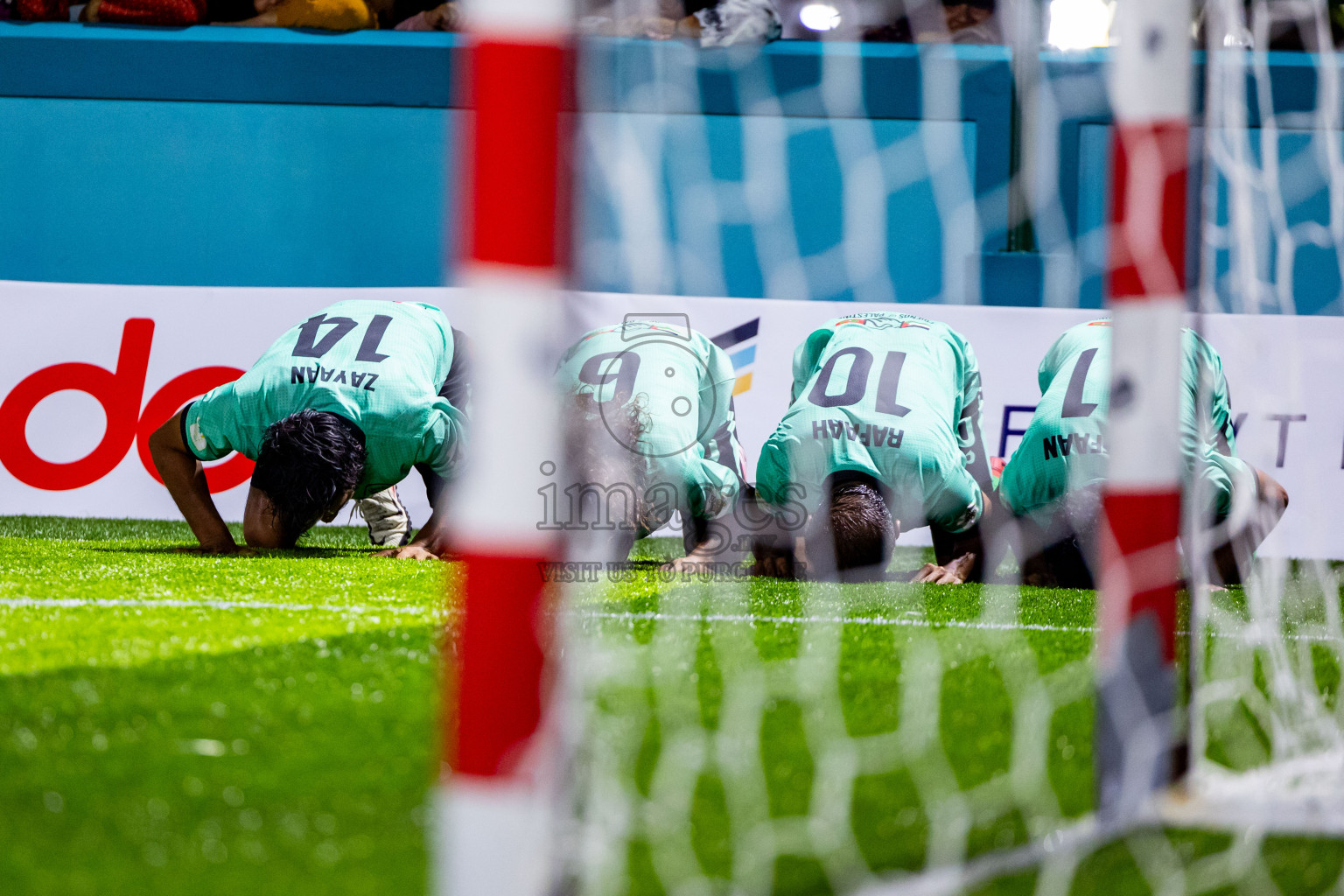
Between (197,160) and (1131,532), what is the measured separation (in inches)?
232

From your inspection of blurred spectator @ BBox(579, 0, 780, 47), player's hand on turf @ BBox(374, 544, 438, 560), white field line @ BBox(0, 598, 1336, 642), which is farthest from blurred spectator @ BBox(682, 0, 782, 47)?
white field line @ BBox(0, 598, 1336, 642)

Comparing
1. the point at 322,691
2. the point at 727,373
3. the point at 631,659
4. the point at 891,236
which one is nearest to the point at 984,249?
the point at 891,236

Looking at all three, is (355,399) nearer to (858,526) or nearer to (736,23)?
(858,526)

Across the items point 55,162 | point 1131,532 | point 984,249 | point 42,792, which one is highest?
point 55,162

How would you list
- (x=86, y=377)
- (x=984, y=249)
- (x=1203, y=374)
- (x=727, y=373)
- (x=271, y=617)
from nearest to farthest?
1. (x=1203, y=374)
2. (x=271, y=617)
3. (x=727, y=373)
4. (x=86, y=377)
5. (x=984, y=249)

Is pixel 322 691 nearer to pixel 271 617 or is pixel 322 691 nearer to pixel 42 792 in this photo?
pixel 42 792

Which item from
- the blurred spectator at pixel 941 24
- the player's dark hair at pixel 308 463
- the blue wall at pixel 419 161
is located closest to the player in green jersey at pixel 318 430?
the player's dark hair at pixel 308 463

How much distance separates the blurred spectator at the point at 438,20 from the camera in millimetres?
6398

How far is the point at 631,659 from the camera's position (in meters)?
2.19

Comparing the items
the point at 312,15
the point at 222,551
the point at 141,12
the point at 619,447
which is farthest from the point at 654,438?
the point at 141,12

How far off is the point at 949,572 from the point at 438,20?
424 centimetres

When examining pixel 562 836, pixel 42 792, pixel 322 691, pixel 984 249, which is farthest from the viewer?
pixel 984 249

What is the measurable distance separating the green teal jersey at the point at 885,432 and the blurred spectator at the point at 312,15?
372 cm

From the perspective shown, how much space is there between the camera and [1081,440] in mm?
3402
